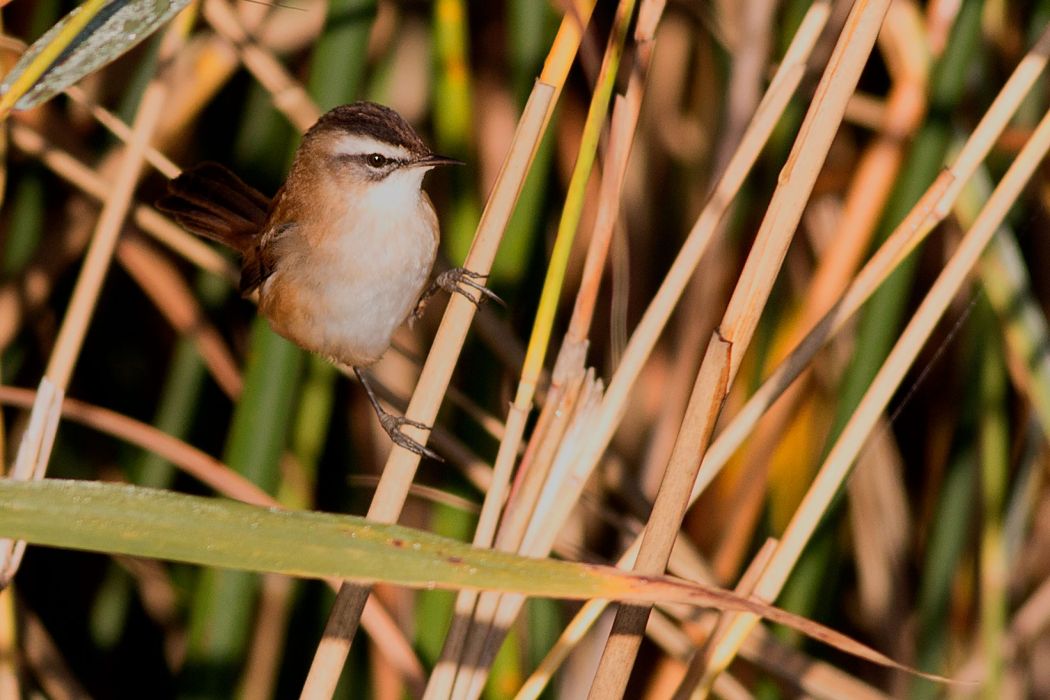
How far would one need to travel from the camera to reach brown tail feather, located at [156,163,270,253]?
6.49 ft

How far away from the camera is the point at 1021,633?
2168 mm

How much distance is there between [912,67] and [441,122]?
0.81 m

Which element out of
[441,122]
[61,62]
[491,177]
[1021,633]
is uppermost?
[491,177]

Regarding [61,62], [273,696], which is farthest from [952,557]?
[61,62]

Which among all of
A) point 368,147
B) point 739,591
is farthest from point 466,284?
point 739,591

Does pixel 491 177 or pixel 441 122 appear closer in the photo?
pixel 441 122

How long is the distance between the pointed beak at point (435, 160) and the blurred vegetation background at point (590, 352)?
5 cm

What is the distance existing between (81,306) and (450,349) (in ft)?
1.96

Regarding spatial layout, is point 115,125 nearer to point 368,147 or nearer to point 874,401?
point 368,147

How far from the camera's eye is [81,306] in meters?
1.61

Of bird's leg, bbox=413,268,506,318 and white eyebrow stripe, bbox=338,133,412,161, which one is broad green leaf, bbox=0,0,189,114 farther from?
white eyebrow stripe, bbox=338,133,412,161

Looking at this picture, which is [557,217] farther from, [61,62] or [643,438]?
[61,62]

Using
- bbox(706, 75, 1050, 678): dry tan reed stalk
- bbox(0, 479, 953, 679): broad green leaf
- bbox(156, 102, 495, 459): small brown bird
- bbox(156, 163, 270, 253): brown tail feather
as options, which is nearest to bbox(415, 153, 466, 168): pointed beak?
bbox(156, 102, 495, 459): small brown bird

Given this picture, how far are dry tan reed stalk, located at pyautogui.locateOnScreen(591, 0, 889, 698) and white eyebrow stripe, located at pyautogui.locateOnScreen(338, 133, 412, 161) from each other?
73 centimetres
